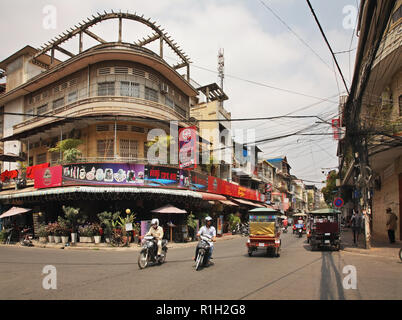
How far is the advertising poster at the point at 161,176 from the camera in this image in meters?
21.1

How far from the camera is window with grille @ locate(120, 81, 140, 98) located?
2270 centimetres

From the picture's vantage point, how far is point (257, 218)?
14.4 m

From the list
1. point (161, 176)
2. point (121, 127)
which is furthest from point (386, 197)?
point (121, 127)

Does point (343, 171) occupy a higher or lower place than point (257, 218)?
higher

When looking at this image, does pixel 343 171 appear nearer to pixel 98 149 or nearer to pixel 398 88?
pixel 398 88

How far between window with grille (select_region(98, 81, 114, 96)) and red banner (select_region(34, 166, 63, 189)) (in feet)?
19.7

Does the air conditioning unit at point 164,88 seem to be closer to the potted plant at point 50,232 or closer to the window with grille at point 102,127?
the window with grille at point 102,127

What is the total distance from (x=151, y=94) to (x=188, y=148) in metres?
4.89

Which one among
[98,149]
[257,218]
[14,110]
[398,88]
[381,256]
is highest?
[14,110]

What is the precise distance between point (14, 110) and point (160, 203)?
17289 mm
